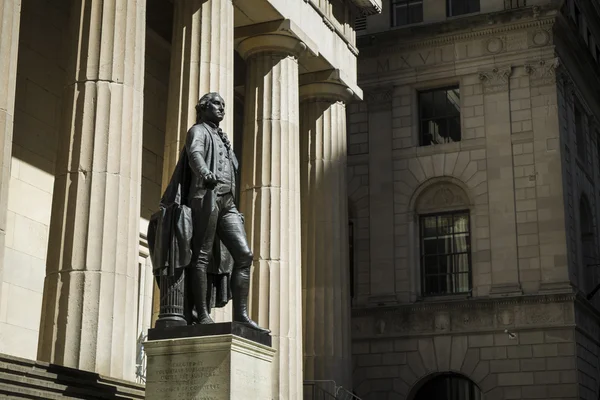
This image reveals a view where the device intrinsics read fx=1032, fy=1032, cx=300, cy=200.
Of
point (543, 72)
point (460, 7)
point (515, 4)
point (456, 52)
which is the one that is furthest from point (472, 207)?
point (460, 7)

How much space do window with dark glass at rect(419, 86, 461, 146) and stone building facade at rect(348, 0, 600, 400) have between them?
0.05 metres

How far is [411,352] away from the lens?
35219 mm

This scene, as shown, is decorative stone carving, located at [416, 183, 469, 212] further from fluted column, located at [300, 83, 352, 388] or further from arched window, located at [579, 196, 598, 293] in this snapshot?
fluted column, located at [300, 83, 352, 388]

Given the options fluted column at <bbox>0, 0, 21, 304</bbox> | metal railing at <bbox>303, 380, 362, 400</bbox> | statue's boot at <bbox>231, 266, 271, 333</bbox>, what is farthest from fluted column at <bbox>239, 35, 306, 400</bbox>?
statue's boot at <bbox>231, 266, 271, 333</bbox>

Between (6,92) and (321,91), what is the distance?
532 inches

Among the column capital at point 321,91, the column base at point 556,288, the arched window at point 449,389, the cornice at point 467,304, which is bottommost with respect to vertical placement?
the arched window at point 449,389

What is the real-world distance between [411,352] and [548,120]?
30.1 feet

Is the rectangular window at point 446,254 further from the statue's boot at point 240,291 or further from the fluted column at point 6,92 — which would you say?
the statue's boot at point 240,291

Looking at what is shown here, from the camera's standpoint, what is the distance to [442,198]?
36.6 metres

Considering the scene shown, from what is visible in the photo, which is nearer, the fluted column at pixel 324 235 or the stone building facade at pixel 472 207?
the fluted column at pixel 324 235

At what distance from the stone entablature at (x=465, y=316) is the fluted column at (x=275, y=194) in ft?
41.0

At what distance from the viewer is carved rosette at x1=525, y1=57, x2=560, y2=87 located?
3528 cm

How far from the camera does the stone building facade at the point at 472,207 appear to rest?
3388cm

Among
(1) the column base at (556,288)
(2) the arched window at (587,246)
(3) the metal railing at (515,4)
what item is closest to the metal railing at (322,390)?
(1) the column base at (556,288)
